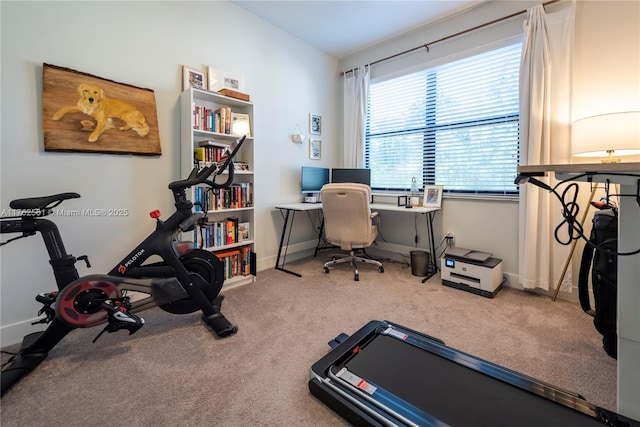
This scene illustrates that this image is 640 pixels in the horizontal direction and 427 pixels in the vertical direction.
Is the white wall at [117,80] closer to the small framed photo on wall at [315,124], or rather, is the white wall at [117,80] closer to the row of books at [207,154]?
the row of books at [207,154]

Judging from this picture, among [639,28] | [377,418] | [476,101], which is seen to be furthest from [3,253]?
[639,28]

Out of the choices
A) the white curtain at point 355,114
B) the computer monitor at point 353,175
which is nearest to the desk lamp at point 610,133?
the computer monitor at point 353,175

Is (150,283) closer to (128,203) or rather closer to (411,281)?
(128,203)

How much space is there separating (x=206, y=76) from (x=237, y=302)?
2.09m

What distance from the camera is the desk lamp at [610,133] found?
1.85 m

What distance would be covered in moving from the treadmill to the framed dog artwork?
7.02 ft

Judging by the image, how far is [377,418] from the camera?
1106 mm

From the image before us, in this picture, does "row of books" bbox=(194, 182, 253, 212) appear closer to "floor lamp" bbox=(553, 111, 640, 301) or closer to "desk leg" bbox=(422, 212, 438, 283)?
"desk leg" bbox=(422, 212, 438, 283)

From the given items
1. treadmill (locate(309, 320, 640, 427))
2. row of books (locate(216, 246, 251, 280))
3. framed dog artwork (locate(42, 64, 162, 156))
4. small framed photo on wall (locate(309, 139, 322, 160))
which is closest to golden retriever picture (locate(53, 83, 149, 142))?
framed dog artwork (locate(42, 64, 162, 156))

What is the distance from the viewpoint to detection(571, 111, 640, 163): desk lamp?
6.06 ft

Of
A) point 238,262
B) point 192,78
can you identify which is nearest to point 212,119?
point 192,78

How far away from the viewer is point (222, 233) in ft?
8.66

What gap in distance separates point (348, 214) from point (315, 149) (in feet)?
4.37

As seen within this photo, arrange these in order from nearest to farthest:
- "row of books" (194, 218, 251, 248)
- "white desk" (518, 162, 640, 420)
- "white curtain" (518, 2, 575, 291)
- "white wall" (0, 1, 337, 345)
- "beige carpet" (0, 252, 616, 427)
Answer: "white desk" (518, 162, 640, 420) < "beige carpet" (0, 252, 616, 427) < "white wall" (0, 1, 337, 345) < "white curtain" (518, 2, 575, 291) < "row of books" (194, 218, 251, 248)
